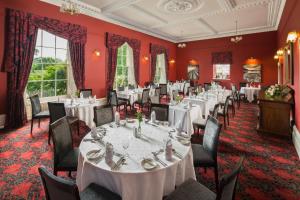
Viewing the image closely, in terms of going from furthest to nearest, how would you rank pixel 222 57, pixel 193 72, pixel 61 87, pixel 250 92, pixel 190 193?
1. pixel 193 72
2. pixel 222 57
3. pixel 250 92
4. pixel 61 87
5. pixel 190 193

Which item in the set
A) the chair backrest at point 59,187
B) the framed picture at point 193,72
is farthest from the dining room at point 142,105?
the framed picture at point 193,72

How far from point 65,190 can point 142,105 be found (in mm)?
5727

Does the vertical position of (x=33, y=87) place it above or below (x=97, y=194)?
above

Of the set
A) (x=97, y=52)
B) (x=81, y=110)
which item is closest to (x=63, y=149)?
(x=81, y=110)

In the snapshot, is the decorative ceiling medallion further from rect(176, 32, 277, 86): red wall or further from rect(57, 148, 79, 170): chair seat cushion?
rect(57, 148, 79, 170): chair seat cushion

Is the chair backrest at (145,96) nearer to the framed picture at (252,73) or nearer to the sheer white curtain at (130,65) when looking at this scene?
the sheer white curtain at (130,65)

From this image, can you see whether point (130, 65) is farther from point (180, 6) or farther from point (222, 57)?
point (222, 57)

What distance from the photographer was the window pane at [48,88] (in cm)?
631

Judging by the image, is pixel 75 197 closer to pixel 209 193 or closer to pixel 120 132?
pixel 209 193

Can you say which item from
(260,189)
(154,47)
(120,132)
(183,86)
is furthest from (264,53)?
(120,132)

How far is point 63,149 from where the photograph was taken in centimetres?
247

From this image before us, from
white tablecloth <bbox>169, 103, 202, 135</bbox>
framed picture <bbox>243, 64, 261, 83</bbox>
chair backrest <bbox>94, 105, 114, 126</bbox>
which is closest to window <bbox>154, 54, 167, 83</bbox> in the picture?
framed picture <bbox>243, 64, 261, 83</bbox>

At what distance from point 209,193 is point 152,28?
9191 mm

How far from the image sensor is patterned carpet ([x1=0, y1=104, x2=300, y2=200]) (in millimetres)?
2596
